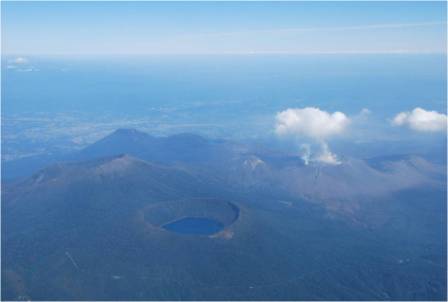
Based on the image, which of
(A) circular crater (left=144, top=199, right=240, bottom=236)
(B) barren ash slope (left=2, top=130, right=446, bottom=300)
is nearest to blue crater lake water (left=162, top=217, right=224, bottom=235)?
(A) circular crater (left=144, top=199, right=240, bottom=236)

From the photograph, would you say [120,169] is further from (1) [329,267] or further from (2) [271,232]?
(1) [329,267]

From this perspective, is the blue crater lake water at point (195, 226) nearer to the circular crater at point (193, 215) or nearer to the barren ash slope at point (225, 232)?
the circular crater at point (193, 215)

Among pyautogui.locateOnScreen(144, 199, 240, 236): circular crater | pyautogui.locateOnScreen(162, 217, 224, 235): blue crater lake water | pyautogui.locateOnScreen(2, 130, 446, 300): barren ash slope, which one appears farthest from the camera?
pyautogui.locateOnScreen(144, 199, 240, 236): circular crater

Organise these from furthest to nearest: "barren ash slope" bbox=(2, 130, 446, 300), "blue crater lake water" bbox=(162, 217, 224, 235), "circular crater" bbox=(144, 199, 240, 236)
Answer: "circular crater" bbox=(144, 199, 240, 236) < "blue crater lake water" bbox=(162, 217, 224, 235) < "barren ash slope" bbox=(2, 130, 446, 300)

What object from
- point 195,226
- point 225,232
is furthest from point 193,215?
point 225,232

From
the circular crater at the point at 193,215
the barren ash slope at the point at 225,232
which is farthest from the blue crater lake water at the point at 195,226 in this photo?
the barren ash slope at the point at 225,232

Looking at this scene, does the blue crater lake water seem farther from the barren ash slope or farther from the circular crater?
the barren ash slope

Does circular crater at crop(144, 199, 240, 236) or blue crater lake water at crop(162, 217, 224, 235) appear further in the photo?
circular crater at crop(144, 199, 240, 236)
